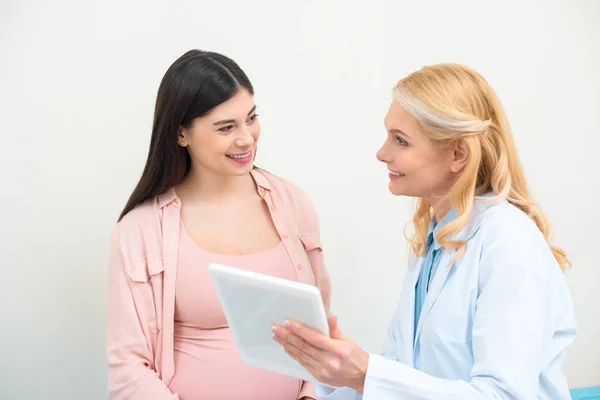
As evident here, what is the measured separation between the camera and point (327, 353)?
139 cm

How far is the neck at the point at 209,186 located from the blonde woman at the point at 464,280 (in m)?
0.62

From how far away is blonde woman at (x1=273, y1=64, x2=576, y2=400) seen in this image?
137 centimetres

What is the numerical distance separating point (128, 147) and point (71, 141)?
0.61ft

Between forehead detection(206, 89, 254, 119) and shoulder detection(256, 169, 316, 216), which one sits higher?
forehead detection(206, 89, 254, 119)

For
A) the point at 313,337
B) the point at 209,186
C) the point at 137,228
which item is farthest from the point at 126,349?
the point at 313,337

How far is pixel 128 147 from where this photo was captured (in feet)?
7.88

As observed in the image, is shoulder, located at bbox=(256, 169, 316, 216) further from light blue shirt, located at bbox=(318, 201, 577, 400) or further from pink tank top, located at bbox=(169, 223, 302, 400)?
light blue shirt, located at bbox=(318, 201, 577, 400)

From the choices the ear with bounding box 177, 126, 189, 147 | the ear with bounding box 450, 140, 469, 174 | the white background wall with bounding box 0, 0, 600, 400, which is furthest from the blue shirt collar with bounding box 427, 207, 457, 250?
the white background wall with bounding box 0, 0, 600, 400

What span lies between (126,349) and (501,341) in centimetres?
105

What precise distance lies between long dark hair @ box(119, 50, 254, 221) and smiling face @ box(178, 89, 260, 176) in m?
0.02

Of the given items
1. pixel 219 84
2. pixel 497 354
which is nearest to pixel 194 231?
pixel 219 84

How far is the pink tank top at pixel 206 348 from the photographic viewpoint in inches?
77.2

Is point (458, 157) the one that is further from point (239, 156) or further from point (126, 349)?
point (126, 349)

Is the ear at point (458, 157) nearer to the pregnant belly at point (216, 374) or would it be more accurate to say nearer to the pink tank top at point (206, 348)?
the pink tank top at point (206, 348)
